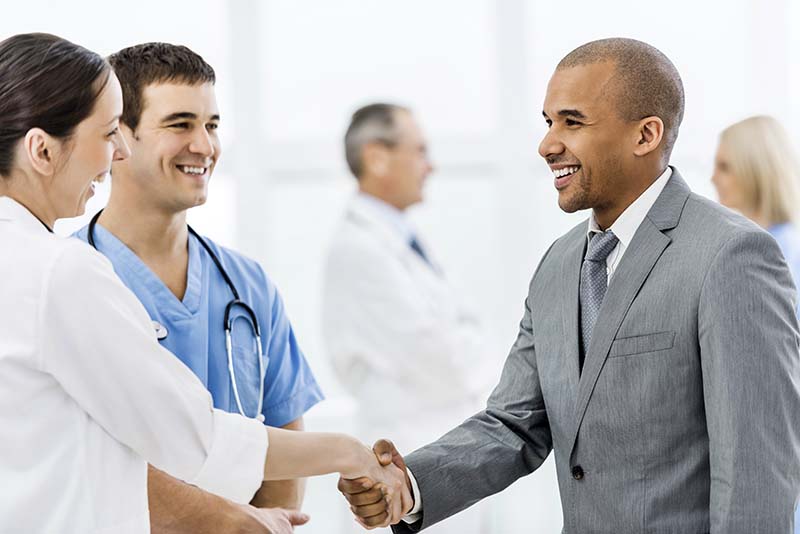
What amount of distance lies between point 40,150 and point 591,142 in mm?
883

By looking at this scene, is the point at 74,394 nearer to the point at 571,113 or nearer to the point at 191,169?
the point at 191,169

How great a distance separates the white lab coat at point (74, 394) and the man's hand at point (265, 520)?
37 centimetres

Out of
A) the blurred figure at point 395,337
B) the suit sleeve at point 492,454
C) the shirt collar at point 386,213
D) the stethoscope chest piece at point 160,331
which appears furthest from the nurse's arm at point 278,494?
the shirt collar at point 386,213

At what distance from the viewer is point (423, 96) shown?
16.0ft

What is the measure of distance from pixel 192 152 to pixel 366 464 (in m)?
0.65

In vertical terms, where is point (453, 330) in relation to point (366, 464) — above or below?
below

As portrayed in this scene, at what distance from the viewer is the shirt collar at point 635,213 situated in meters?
1.83

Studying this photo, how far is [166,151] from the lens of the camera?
1.97 m

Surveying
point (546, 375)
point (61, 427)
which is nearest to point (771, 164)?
point (546, 375)

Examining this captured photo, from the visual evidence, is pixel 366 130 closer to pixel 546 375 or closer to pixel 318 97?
pixel 318 97

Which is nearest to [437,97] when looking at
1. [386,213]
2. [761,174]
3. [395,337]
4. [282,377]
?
[386,213]

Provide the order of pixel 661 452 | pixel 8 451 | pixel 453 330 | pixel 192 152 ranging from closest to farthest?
pixel 8 451 < pixel 661 452 < pixel 192 152 < pixel 453 330

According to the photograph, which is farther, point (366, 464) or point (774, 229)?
point (774, 229)

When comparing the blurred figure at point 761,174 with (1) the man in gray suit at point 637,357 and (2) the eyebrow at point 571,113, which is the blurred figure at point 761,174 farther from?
(2) the eyebrow at point 571,113
